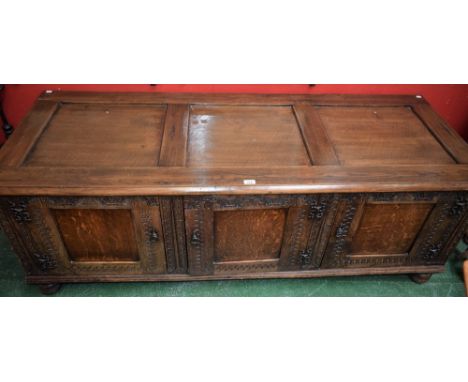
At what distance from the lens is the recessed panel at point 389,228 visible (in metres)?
1.51

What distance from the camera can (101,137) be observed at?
1521mm

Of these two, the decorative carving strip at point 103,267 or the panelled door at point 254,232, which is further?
the decorative carving strip at point 103,267

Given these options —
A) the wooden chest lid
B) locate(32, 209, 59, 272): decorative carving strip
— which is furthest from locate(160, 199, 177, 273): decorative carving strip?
locate(32, 209, 59, 272): decorative carving strip

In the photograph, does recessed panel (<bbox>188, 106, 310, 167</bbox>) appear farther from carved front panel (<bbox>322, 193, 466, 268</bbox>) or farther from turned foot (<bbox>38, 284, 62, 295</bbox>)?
turned foot (<bbox>38, 284, 62, 295</bbox>)

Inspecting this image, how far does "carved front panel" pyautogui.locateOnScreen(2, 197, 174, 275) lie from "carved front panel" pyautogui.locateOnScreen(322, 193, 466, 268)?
819mm

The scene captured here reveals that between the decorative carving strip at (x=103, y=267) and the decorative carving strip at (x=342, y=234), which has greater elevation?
the decorative carving strip at (x=342, y=234)

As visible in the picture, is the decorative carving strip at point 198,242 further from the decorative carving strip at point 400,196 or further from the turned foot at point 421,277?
the turned foot at point 421,277

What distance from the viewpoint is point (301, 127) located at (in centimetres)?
161

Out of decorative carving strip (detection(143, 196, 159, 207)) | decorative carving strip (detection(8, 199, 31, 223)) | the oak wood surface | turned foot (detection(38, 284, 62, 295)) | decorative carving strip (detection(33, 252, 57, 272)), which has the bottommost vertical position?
turned foot (detection(38, 284, 62, 295))

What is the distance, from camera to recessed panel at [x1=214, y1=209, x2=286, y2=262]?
4.81ft

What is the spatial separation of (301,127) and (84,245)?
1146mm

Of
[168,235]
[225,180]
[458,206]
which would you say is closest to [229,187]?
[225,180]

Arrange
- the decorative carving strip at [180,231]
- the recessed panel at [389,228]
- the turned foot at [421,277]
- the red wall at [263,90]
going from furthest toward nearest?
the red wall at [263,90] → the turned foot at [421,277] → the recessed panel at [389,228] → the decorative carving strip at [180,231]

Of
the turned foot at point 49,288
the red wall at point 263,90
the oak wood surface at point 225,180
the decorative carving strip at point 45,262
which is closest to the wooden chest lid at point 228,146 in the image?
the oak wood surface at point 225,180
